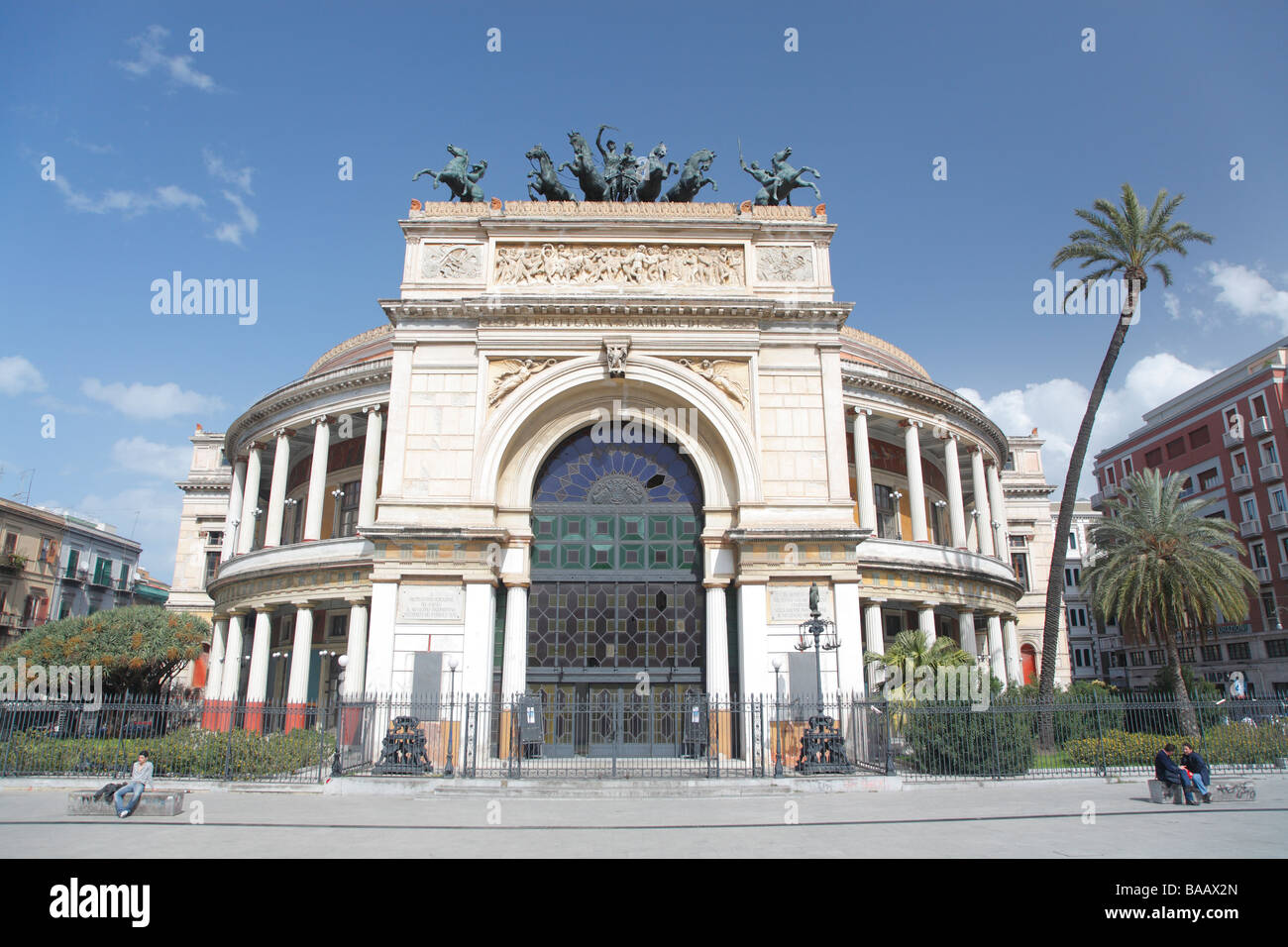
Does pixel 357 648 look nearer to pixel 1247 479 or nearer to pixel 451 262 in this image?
pixel 451 262

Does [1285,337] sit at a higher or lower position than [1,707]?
higher

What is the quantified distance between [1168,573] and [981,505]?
8662mm

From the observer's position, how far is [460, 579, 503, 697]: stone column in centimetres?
2272

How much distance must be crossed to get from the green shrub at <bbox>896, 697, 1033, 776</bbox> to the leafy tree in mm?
29781

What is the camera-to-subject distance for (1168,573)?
1233 inches

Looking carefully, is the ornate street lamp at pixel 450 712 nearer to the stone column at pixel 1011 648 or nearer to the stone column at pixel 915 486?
the stone column at pixel 915 486

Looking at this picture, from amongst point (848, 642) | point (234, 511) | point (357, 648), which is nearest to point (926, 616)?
point (848, 642)

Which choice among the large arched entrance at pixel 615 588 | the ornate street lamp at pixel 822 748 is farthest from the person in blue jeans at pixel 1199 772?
the large arched entrance at pixel 615 588

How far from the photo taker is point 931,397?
36500 mm
